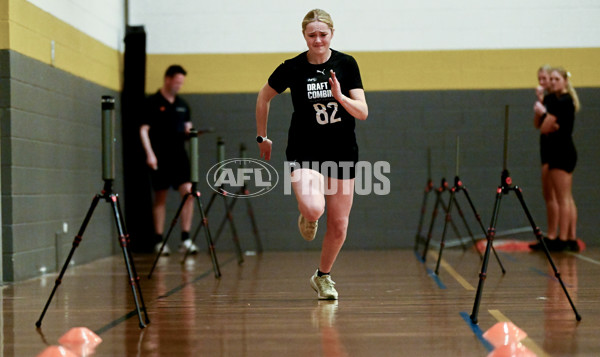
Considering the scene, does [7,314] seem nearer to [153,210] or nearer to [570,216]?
[153,210]

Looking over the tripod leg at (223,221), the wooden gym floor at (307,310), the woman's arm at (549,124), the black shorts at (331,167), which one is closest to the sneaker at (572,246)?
the wooden gym floor at (307,310)

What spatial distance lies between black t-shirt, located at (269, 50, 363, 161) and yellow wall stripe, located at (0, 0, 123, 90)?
2251 millimetres

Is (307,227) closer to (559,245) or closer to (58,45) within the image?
(58,45)

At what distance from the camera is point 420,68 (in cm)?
807

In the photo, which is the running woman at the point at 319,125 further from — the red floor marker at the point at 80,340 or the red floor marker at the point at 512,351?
the red floor marker at the point at 512,351

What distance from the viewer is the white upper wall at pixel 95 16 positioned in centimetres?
636

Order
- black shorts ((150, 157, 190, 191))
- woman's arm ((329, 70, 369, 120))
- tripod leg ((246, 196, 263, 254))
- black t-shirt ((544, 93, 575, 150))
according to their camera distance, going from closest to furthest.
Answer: woman's arm ((329, 70, 369, 120)) < black t-shirt ((544, 93, 575, 150)) < black shorts ((150, 157, 190, 191)) < tripod leg ((246, 196, 263, 254))

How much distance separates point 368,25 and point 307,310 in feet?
15.1

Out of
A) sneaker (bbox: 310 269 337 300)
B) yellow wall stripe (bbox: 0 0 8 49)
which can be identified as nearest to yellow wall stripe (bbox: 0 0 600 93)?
yellow wall stripe (bbox: 0 0 8 49)

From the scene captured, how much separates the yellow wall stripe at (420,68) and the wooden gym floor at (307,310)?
7.27ft

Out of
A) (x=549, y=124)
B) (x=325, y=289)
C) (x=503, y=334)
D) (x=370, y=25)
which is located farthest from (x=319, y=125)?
(x=370, y=25)

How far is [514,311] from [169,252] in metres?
4.46

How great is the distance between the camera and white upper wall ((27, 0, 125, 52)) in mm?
6359

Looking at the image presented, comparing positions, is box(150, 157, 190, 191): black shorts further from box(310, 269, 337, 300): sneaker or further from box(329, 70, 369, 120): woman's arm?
box(329, 70, 369, 120): woman's arm
